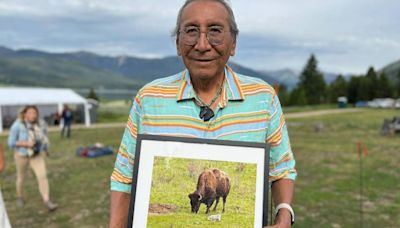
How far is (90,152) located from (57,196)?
18.5ft

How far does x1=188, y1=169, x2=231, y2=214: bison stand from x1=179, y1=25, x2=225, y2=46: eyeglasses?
499mm

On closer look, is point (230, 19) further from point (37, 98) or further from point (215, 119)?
point (37, 98)

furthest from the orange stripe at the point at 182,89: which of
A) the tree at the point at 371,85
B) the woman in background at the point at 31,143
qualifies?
the tree at the point at 371,85

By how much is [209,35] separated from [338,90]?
72192mm

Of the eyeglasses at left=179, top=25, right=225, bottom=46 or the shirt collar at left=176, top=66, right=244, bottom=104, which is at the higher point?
the eyeglasses at left=179, top=25, right=225, bottom=46

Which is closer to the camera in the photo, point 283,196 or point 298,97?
point 283,196

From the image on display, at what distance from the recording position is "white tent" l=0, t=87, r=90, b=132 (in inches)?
1068

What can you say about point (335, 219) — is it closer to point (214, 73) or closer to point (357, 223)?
point (357, 223)

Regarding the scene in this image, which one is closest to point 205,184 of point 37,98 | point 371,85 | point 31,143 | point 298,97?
point 31,143

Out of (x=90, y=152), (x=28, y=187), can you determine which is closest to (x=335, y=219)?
(x=28, y=187)

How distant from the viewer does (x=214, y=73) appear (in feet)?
5.34

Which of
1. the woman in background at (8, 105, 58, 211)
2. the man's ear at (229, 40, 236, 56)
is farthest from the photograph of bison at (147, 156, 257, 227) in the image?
the woman in background at (8, 105, 58, 211)

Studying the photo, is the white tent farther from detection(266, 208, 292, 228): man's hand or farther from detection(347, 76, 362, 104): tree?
detection(347, 76, 362, 104): tree

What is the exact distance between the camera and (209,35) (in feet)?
5.23
